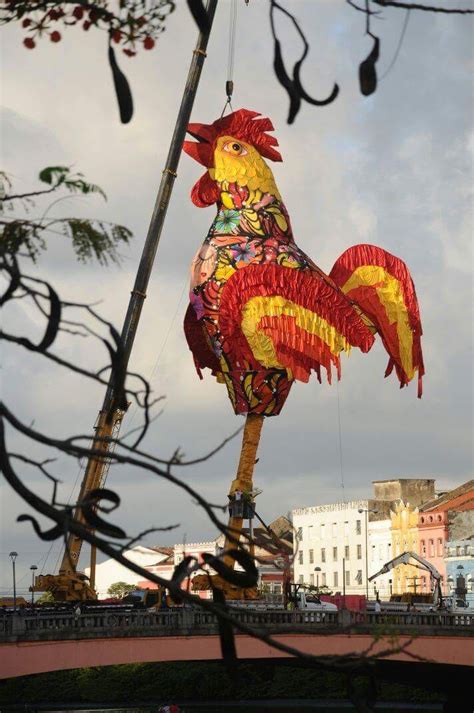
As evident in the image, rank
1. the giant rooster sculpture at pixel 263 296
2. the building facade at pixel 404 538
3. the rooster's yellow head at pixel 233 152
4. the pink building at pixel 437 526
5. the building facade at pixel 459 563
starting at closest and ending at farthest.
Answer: the giant rooster sculpture at pixel 263 296
the rooster's yellow head at pixel 233 152
the building facade at pixel 459 563
the pink building at pixel 437 526
the building facade at pixel 404 538

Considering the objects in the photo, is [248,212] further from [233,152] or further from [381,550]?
[381,550]

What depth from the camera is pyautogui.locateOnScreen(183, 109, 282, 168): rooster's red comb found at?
125ft

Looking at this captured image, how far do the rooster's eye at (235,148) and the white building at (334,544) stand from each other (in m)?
49.4

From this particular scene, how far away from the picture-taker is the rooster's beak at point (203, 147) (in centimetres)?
3794

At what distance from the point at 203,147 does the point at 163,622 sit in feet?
34.8

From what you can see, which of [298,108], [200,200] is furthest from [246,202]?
[298,108]

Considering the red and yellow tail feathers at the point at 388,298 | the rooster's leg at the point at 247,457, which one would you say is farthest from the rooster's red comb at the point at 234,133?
the rooster's leg at the point at 247,457

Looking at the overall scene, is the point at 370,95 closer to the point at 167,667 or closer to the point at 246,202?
the point at 246,202

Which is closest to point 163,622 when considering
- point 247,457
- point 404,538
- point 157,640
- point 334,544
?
point 157,640

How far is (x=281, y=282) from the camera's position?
3603cm

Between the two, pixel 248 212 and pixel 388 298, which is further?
pixel 388 298

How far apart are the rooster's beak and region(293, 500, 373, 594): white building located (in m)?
49.3

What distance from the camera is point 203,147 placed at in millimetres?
37969

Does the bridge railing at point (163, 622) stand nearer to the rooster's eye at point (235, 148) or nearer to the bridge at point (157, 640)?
the bridge at point (157, 640)
